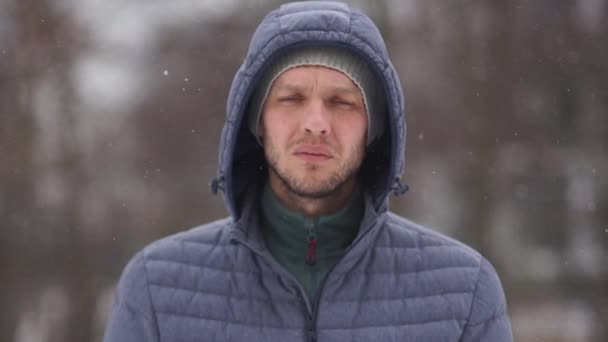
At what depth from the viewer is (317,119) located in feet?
6.11

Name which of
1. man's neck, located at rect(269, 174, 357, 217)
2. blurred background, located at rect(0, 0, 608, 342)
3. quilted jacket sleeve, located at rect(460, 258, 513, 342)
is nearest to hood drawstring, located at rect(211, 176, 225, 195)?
man's neck, located at rect(269, 174, 357, 217)

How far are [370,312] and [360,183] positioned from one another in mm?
388

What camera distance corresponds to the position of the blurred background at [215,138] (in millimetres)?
10008

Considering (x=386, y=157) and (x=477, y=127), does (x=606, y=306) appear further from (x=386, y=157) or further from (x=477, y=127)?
(x=386, y=157)

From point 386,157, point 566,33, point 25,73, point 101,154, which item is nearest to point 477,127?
point 566,33

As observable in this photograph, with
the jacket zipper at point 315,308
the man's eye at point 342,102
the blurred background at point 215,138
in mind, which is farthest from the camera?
the blurred background at point 215,138

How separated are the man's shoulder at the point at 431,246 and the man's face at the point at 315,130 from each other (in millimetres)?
229

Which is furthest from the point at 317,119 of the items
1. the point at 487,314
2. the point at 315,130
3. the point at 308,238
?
the point at 487,314

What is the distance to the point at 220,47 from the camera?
11312 mm

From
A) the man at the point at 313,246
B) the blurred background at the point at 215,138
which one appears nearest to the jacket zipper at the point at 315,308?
the man at the point at 313,246

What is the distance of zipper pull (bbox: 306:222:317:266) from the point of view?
1946 millimetres

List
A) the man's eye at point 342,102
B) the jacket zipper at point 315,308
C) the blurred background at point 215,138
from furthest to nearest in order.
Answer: the blurred background at point 215,138, the man's eye at point 342,102, the jacket zipper at point 315,308

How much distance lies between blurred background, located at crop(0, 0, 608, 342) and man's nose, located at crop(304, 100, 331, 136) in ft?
26.2

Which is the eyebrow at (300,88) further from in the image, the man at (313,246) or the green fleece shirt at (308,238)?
the green fleece shirt at (308,238)
